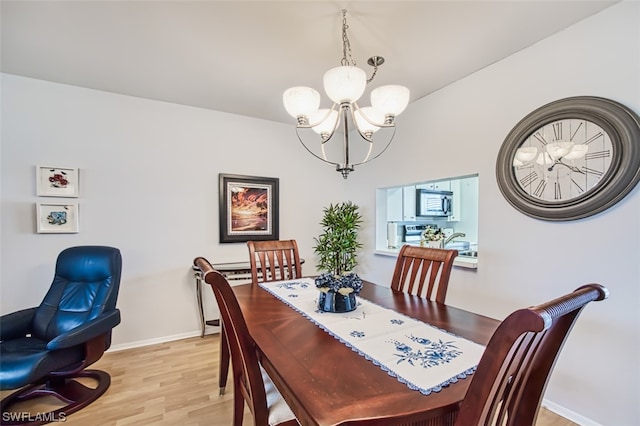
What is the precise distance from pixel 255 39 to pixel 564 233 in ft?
8.12

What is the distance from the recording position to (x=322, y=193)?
405 cm

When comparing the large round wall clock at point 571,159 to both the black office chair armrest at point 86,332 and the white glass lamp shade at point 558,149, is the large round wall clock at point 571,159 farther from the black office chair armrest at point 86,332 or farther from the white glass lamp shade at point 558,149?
the black office chair armrest at point 86,332

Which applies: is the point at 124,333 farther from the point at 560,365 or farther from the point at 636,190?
the point at 636,190

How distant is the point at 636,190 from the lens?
1.66m

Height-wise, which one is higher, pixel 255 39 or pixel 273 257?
pixel 255 39

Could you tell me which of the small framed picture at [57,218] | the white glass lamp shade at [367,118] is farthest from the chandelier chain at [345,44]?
the small framed picture at [57,218]

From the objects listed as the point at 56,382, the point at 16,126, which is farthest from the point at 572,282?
the point at 16,126

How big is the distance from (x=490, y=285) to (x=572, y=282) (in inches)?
21.8

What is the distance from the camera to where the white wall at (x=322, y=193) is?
5.77 feet

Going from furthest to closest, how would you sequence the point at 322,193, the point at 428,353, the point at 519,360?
the point at 322,193
the point at 428,353
the point at 519,360

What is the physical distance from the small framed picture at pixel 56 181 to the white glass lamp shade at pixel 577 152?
3989 mm

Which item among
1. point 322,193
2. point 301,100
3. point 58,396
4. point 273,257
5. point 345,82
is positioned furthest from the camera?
point 322,193

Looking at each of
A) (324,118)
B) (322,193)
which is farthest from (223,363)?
(322,193)

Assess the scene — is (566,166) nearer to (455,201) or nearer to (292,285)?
(292,285)
